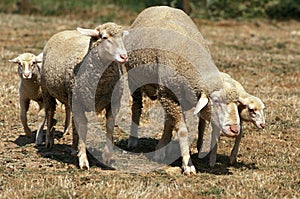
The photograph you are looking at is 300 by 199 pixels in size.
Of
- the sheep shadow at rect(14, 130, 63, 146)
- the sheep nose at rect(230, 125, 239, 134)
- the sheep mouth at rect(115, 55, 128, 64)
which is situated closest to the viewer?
the sheep mouth at rect(115, 55, 128, 64)

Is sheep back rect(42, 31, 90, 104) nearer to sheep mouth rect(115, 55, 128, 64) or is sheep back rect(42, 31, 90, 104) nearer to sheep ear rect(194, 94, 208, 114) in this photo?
sheep mouth rect(115, 55, 128, 64)

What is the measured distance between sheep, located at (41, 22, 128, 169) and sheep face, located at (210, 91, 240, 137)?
1127 mm

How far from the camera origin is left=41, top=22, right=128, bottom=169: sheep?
6.92m

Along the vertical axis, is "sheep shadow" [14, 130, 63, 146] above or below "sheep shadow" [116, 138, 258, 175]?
below

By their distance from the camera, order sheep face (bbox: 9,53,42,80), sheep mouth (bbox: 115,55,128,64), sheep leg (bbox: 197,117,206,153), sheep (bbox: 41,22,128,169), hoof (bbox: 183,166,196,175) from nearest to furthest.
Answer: sheep mouth (bbox: 115,55,128,64), sheep (bbox: 41,22,128,169), hoof (bbox: 183,166,196,175), sheep leg (bbox: 197,117,206,153), sheep face (bbox: 9,53,42,80)

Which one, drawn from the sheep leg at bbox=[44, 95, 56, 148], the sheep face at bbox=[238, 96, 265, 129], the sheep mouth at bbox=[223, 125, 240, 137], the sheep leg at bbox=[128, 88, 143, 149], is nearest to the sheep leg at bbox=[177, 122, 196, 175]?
the sheep mouth at bbox=[223, 125, 240, 137]

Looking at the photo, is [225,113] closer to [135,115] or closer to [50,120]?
[135,115]

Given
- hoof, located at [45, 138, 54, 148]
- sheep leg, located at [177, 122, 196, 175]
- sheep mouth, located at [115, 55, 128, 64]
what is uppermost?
sheep mouth, located at [115, 55, 128, 64]

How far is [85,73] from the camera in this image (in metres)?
7.24

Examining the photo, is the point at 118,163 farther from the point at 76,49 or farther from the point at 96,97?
the point at 76,49

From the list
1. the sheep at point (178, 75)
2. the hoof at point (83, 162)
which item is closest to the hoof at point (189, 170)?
the sheep at point (178, 75)

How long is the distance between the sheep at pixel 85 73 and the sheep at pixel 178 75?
596 millimetres

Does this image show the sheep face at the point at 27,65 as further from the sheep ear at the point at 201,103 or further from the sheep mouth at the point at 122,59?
the sheep ear at the point at 201,103

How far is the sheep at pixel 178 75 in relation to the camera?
696 centimetres
